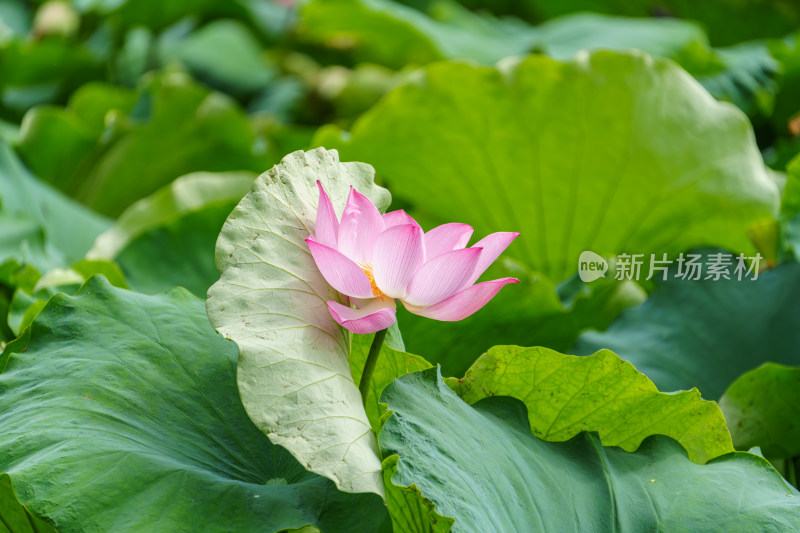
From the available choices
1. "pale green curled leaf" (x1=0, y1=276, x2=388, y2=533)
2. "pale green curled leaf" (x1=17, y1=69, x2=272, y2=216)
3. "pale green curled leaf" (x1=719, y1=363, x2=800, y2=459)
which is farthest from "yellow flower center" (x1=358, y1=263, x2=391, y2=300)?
"pale green curled leaf" (x1=17, y1=69, x2=272, y2=216)

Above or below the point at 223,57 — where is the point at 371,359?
above

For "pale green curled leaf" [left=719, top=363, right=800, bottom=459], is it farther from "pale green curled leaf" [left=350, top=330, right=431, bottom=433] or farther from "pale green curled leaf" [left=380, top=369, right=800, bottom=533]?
"pale green curled leaf" [left=350, top=330, right=431, bottom=433]

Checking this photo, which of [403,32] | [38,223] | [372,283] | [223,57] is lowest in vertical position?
[223,57]

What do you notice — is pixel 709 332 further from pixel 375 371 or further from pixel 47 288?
pixel 47 288

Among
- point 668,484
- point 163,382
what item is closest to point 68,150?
point 163,382

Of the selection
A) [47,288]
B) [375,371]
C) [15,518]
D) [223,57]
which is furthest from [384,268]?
[223,57]

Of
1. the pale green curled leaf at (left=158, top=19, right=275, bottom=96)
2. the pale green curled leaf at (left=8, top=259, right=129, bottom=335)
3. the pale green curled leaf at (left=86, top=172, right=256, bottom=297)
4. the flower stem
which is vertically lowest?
the pale green curled leaf at (left=158, top=19, right=275, bottom=96)

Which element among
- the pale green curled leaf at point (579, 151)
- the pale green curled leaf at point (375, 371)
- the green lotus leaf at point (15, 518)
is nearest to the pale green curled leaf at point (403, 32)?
the pale green curled leaf at point (579, 151)
